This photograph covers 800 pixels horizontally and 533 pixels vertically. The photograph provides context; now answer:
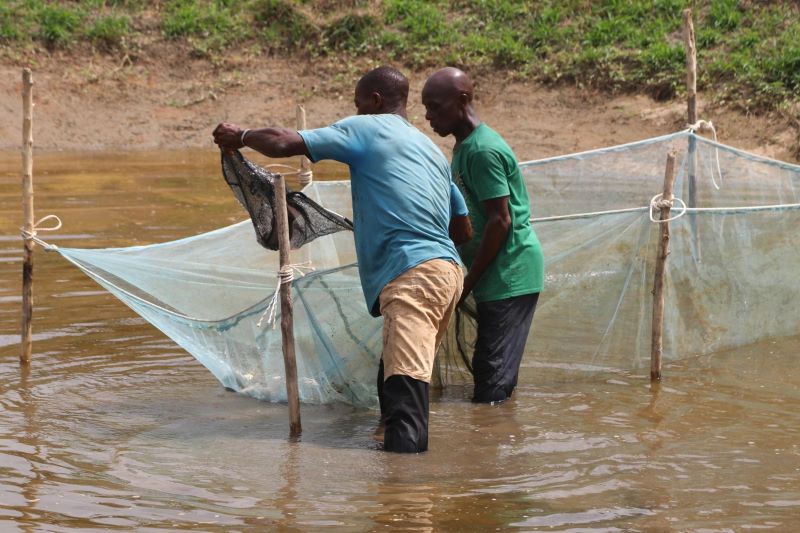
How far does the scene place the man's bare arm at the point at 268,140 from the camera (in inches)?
172

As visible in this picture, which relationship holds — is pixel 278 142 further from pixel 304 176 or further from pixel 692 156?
pixel 692 156

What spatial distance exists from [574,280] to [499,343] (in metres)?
0.81

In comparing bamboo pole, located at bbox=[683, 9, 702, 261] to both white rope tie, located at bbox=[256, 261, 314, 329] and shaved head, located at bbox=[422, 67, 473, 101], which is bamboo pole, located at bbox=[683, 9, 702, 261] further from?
white rope tie, located at bbox=[256, 261, 314, 329]

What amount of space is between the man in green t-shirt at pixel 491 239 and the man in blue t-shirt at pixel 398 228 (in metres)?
0.42

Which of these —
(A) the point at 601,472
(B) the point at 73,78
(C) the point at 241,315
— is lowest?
(A) the point at 601,472

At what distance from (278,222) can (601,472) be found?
1590 mm

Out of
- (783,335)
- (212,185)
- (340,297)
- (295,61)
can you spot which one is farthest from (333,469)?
(295,61)

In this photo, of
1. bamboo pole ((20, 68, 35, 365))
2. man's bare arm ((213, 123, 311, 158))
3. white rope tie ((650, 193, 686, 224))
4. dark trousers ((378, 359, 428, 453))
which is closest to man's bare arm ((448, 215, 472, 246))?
dark trousers ((378, 359, 428, 453))

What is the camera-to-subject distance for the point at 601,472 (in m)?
4.67

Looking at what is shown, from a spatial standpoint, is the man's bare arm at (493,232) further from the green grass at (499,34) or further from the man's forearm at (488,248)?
the green grass at (499,34)

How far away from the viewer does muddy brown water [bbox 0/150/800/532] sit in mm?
4211

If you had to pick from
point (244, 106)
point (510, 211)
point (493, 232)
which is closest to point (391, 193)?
point (493, 232)

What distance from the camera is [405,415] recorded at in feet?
15.2

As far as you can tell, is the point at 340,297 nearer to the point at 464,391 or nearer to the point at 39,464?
the point at 464,391
